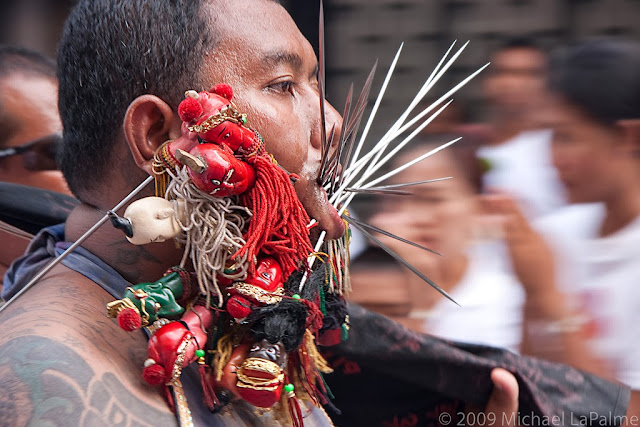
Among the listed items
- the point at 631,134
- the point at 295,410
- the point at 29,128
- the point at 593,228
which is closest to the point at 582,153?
the point at 631,134

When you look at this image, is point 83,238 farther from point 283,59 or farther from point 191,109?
point 283,59

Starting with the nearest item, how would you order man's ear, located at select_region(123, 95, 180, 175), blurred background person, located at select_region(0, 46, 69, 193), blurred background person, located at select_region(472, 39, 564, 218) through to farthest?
1. man's ear, located at select_region(123, 95, 180, 175)
2. blurred background person, located at select_region(0, 46, 69, 193)
3. blurred background person, located at select_region(472, 39, 564, 218)

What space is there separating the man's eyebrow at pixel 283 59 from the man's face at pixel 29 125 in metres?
1.33

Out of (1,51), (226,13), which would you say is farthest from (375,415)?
(1,51)

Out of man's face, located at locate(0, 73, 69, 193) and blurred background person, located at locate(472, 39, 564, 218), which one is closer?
man's face, located at locate(0, 73, 69, 193)

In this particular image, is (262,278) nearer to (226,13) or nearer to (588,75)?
(226,13)

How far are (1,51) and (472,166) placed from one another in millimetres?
1970

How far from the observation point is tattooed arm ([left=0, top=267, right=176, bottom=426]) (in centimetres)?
147

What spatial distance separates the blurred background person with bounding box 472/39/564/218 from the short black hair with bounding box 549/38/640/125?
0.11 m

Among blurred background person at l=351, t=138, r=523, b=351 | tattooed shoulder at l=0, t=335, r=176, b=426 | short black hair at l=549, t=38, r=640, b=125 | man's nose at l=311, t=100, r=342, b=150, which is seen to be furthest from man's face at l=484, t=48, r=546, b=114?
tattooed shoulder at l=0, t=335, r=176, b=426

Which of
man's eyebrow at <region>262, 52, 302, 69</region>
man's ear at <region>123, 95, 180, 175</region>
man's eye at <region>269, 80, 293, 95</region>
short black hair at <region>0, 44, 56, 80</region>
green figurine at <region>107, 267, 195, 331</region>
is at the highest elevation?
short black hair at <region>0, 44, 56, 80</region>

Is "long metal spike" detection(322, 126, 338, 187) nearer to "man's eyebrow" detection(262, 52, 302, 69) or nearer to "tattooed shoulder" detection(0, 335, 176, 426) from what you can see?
"man's eyebrow" detection(262, 52, 302, 69)

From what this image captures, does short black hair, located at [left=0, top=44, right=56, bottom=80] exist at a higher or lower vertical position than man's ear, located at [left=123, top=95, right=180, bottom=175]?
higher

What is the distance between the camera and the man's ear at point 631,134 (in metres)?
3.24
